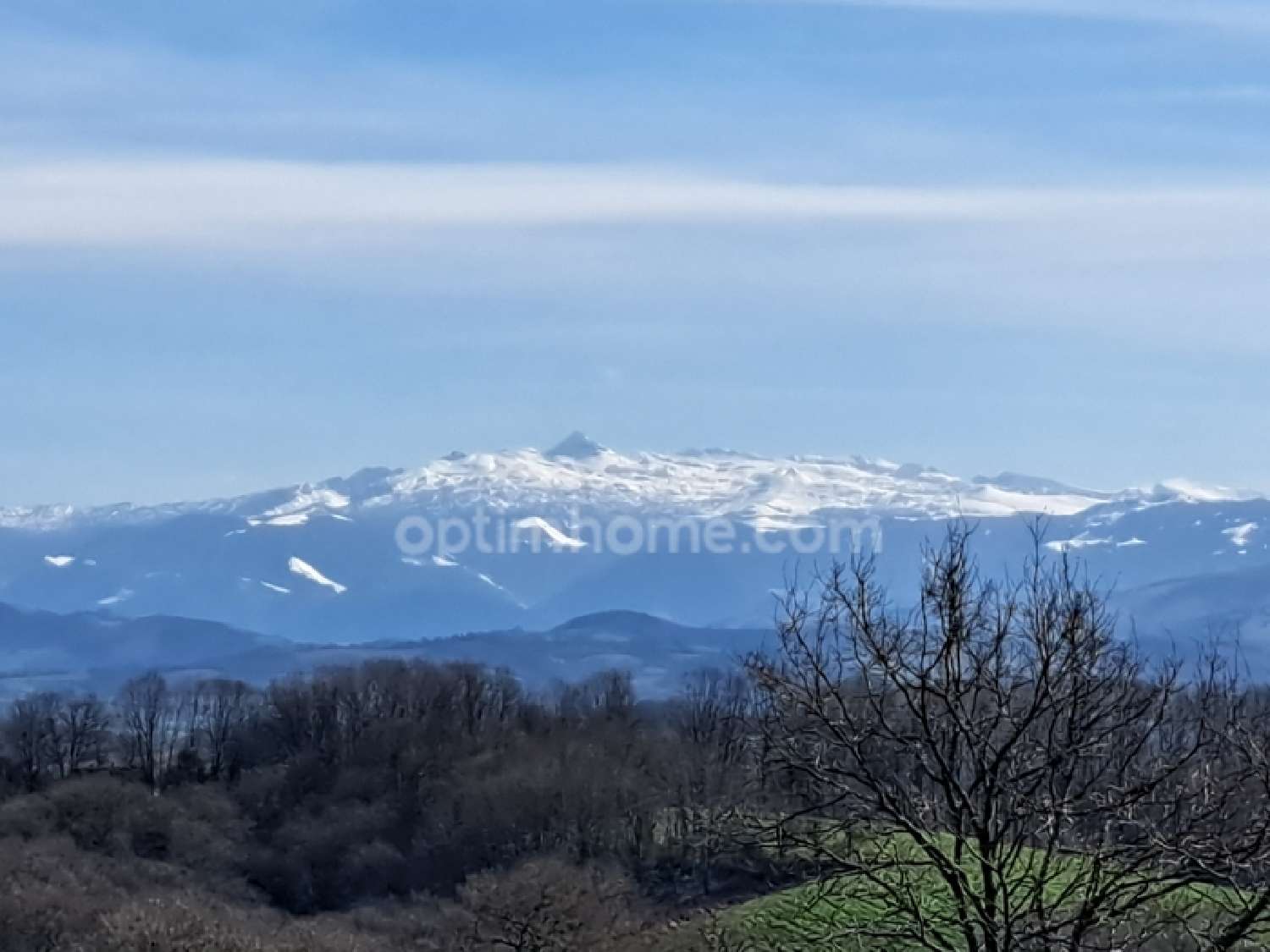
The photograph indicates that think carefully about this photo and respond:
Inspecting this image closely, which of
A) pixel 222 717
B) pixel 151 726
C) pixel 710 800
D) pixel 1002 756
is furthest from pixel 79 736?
pixel 1002 756

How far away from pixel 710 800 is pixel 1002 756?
4945cm

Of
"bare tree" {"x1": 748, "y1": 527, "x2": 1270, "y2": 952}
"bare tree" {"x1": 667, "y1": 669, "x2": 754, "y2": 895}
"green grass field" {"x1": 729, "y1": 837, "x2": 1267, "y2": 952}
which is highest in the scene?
"bare tree" {"x1": 748, "y1": 527, "x2": 1270, "y2": 952}

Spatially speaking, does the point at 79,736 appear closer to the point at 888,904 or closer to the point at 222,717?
the point at 222,717

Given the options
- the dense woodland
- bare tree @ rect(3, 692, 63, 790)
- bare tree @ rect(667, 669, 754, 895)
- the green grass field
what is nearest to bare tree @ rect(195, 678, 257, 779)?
the dense woodland

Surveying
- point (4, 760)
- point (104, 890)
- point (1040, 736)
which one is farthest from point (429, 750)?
point (1040, 736)

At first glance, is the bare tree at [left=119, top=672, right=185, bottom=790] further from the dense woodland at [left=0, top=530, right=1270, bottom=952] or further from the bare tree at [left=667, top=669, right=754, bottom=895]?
the bare tree at [left=667, top=669, right=754, bottom=895]

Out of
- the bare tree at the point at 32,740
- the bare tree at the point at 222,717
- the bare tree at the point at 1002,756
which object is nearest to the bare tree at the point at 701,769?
the bare tree at the point at 222,717

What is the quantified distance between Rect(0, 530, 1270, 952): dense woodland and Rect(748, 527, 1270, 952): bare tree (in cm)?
5

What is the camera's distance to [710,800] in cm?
6028

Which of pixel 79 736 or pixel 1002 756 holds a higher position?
pixel 1002 756

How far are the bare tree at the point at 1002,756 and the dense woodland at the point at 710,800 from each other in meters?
0.05

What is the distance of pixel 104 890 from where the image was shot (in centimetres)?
5891

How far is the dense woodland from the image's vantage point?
12.1m

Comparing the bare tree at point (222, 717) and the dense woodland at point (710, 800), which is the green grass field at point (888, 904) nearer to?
the dense woodland at point (710, 800)
